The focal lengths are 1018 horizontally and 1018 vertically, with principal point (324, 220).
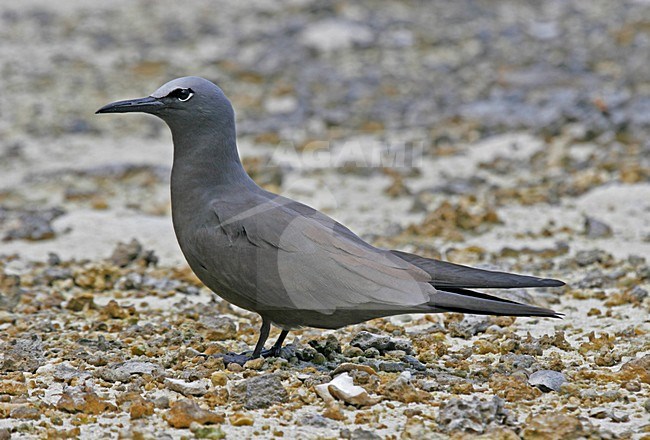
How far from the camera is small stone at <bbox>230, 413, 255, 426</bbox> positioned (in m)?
3.57

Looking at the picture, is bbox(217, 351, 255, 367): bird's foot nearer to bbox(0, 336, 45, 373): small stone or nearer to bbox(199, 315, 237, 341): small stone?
bbox(199, 315, 237, 341): small stone

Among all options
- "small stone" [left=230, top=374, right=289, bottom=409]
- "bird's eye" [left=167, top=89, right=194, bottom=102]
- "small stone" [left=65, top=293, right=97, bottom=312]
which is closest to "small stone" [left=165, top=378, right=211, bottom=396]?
"small stone" [left=230, top=374, right=289, bottom=409]

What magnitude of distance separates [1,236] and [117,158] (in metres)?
2.45

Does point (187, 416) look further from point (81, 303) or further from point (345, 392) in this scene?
point (81, 303)

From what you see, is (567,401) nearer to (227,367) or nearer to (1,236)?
(227,367)

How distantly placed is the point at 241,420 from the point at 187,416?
19cm

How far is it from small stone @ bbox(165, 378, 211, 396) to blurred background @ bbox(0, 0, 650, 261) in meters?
2.96

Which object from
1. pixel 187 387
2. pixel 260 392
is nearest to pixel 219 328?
pixel 187 387

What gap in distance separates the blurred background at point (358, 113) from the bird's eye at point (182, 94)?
2.40 m

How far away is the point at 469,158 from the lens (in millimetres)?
9305

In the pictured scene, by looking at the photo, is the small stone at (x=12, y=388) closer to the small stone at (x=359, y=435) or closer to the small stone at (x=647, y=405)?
the small stone at (x=359, y=435)

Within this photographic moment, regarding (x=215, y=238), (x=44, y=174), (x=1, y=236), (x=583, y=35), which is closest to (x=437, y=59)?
(x=583, y=35)

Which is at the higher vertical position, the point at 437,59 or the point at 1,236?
the point at 437,59

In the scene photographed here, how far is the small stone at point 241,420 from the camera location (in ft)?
11.7
